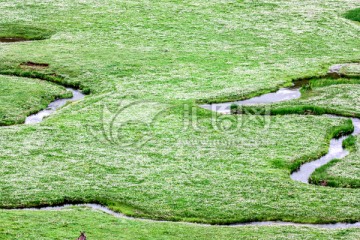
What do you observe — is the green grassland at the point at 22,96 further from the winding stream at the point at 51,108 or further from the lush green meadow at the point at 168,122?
the winding stream at the point at 51,108

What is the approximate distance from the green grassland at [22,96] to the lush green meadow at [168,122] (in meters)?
0.21

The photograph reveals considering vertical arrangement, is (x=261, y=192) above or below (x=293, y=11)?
below

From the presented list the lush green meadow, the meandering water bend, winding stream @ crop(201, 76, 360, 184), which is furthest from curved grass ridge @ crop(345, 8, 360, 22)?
the meandering water bend

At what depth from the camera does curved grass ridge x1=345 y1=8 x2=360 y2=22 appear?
80.4 m

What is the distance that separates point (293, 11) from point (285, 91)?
29.6 meters

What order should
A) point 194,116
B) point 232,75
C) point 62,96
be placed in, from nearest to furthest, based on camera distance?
point 194,116 < point 62,96 < point 232,75

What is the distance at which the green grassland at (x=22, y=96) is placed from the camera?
5078 cm

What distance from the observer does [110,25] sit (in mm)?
77312

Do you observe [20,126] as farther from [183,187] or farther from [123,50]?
[123,50]

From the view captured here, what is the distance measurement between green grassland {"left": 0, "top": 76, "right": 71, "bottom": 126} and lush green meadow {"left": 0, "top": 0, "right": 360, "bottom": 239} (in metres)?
0.21

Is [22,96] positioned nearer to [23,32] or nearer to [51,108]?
[51,108]

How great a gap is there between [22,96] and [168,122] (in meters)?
13.4

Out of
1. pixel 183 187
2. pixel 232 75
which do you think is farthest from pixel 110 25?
pixel 183 187

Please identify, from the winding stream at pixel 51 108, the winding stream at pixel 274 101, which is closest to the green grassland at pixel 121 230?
the winding stream at pixel 274 101
